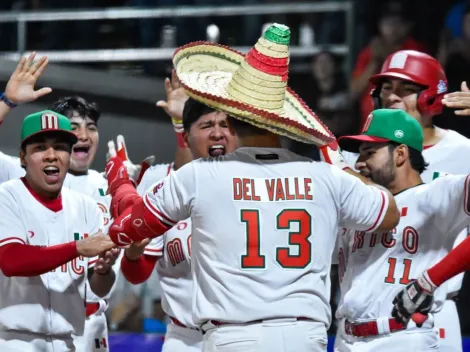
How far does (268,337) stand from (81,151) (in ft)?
8.28

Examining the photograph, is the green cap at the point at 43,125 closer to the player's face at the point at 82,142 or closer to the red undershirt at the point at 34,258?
the red undershirt at the point at 34,258

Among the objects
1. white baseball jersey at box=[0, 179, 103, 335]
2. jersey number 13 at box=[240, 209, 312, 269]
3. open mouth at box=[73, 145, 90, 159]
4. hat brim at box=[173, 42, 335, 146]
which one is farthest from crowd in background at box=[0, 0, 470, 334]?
jersey number 13 at box=[240, 209, 312, 269]

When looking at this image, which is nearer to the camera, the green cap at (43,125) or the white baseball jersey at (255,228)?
the white baseball jersey at (255,228)

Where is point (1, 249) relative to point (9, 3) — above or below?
below

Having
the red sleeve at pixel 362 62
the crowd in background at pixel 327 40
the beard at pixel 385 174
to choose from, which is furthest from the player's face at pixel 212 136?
the red sleeve at pixel 362 62

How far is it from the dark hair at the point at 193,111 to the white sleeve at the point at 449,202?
108cm

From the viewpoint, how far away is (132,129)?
8859mm

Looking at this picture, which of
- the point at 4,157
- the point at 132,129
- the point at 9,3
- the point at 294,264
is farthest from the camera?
the point at 9,3

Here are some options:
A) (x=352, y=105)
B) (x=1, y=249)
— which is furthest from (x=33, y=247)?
(x=352, y=105)

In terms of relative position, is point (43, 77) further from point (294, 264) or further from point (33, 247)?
point (294, 264)

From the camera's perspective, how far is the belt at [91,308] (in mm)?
5863

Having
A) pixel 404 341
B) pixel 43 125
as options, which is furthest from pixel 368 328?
pixel 43 125

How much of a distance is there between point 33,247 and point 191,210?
3.28 feet

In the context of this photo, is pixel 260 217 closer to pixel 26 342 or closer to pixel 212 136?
pixel 212 136
